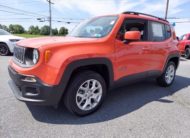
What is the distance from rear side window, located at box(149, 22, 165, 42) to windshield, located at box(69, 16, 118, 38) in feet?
3.80

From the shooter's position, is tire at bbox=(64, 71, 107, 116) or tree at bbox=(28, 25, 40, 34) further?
tree at bbox=(28, 25, 40, 34)

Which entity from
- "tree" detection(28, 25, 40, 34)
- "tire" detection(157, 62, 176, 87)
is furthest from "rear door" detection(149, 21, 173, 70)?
"tree" detection(28, 25, 40, 34)

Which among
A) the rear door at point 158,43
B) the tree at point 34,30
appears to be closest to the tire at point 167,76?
the rear door at point 158,43

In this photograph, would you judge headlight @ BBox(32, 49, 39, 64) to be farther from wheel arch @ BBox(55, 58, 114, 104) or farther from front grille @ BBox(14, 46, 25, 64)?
wheel arch @ BBox(55, 58, 114, 104)

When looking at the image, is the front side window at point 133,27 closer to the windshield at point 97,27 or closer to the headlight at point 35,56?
the windshield at point 97,27

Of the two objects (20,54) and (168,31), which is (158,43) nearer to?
(168,31)

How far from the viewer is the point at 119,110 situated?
A: 155 inches

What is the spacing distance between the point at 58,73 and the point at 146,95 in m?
2.59

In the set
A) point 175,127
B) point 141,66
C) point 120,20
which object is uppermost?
point 120,20

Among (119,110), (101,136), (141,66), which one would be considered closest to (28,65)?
(101,136)

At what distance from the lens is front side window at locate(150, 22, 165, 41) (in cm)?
486

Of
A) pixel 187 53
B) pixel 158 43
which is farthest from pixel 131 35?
pixel 187 53

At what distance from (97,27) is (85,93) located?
140 centimetres

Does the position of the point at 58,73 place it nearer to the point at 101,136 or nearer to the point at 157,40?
the point at 101,136
